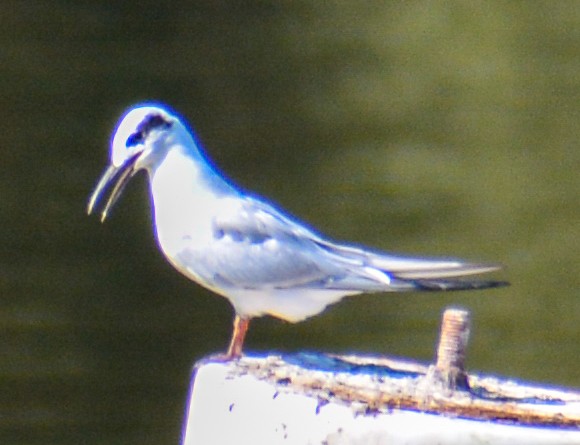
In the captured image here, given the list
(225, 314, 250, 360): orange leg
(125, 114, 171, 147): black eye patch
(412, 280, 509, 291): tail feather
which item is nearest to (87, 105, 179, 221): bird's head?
(125, 114, 171, 147): black eye patch

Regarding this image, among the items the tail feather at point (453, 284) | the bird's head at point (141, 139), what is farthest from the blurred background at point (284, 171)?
the tail feather at point (453, 284)

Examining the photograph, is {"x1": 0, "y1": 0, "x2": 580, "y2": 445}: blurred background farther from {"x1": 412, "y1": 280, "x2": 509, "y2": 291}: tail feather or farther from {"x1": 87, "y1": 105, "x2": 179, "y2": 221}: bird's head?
{"x1": 412, "y1": 280, "x2": 509, "y2": 291}: tail feather

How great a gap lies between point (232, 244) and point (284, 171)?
2733 millimetres

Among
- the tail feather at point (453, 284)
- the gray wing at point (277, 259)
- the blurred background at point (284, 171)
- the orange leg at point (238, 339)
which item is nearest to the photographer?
the tail feather at point (453, 284)

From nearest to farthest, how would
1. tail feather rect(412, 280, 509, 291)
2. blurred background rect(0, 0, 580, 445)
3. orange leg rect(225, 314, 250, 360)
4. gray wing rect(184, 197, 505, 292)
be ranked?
tail feather rect(412, 280, 509, 291)
orange leg rect(225, 314, 250, 360)
gray wing rect(184, 197, 505, 292)
blurred background rect(0, 0, 580, 445)

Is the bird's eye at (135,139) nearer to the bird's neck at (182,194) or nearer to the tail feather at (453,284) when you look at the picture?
the bird's neck at (182,194)

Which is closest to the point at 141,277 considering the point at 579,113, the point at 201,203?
the point at 579,113

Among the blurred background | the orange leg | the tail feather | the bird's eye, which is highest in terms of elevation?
the blurred background

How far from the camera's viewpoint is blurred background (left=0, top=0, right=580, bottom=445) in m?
6.01

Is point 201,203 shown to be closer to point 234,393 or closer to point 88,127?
point 234,393

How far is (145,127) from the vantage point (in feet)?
11.9

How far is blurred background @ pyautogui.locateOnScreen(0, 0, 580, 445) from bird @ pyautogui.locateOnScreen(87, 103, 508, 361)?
2.36 meters

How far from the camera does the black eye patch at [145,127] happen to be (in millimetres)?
3613

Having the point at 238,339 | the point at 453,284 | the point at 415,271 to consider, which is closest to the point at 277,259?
the point at 238,339
